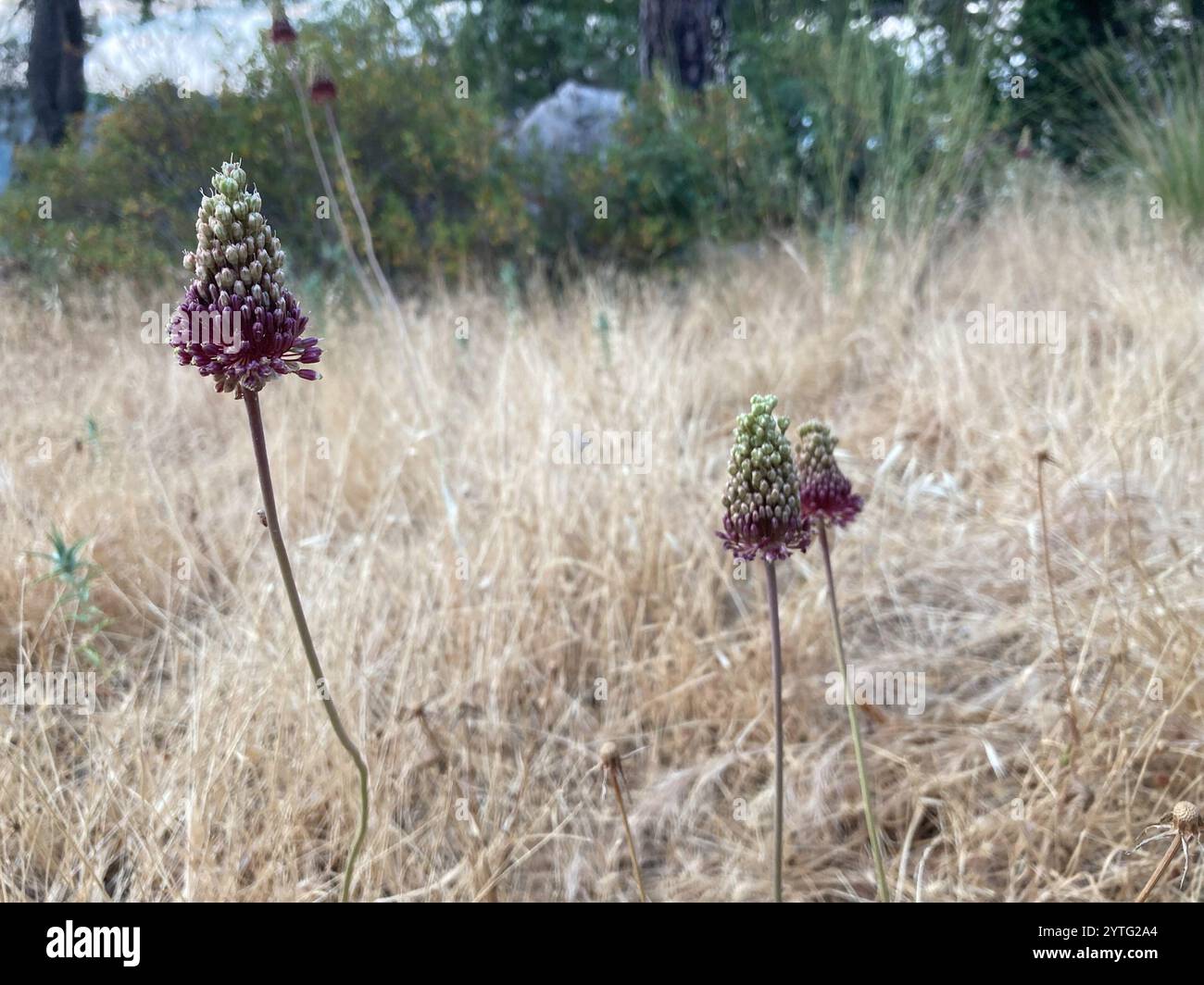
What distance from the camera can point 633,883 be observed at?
5.03ft

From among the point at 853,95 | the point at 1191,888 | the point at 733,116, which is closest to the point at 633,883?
the point at 1191,888

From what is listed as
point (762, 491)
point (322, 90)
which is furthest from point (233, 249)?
point (322, 90)

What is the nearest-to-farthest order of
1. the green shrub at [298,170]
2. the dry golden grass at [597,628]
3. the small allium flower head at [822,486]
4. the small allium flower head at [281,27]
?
the small allium flower head at [822,486]
the dry golden grass at [597,628]
the small allium flower head at [281,27]
the green shrub at [298,170]

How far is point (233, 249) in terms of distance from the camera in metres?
0.75

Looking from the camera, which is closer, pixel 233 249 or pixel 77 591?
pixel 233 249

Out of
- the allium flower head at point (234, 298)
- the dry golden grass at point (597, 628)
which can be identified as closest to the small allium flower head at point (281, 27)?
the dry golden grass at point (597, 628)

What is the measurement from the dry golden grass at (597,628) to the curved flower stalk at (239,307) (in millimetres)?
724

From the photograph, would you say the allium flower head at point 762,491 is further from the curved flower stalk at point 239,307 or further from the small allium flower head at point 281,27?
the small allium flower head at point 281,27

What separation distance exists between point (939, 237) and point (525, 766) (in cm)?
446

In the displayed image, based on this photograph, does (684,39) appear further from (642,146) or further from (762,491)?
(762,491)

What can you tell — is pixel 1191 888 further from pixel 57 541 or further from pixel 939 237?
pixel 939 237

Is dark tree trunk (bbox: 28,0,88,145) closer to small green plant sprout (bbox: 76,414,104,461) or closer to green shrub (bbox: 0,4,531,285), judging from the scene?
green shrub (bbox: 0,4,531,285)

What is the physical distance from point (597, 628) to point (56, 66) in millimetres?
3174

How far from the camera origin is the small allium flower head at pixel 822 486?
1174 millimetres
